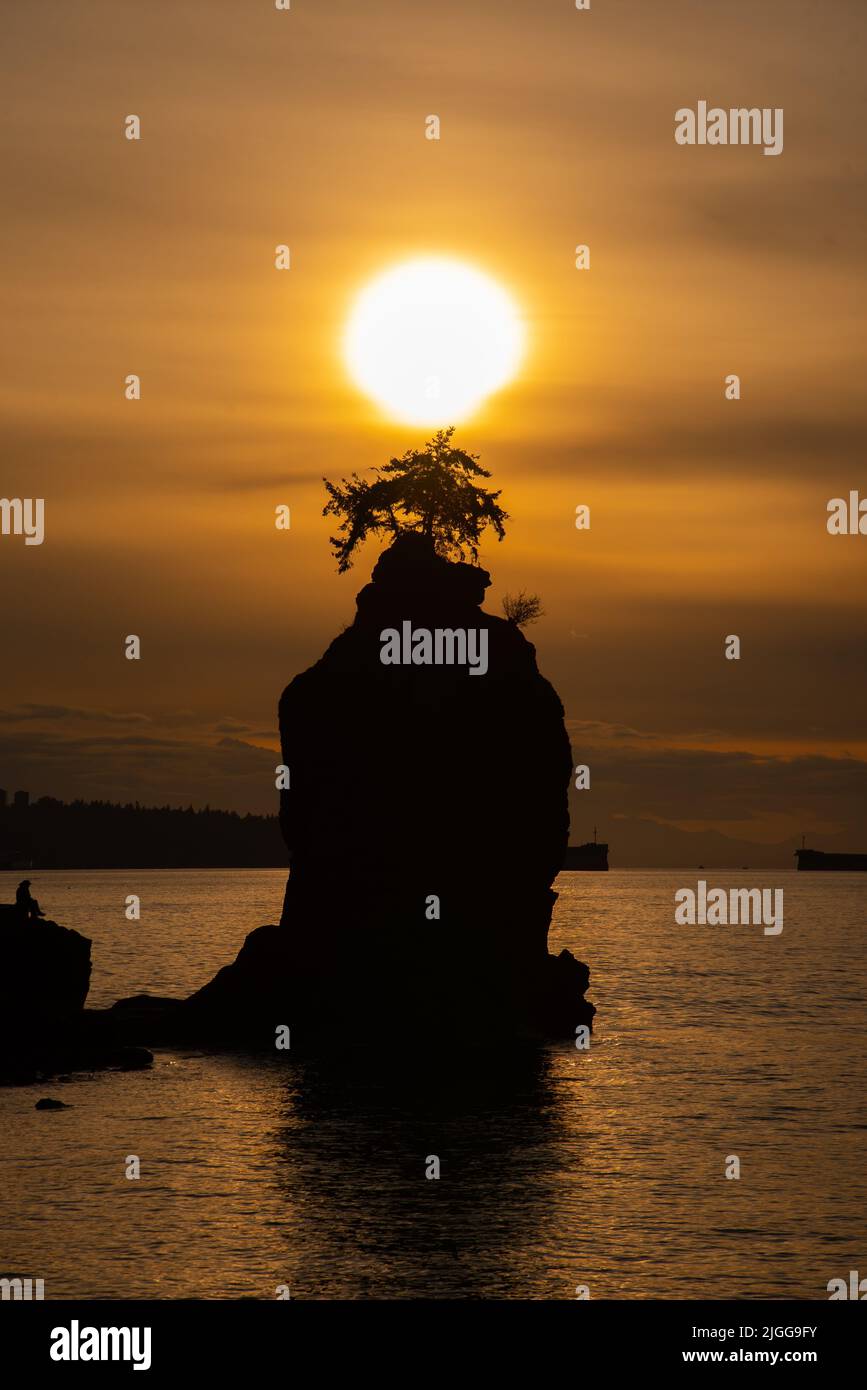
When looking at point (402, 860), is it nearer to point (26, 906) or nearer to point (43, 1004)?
point (26, 906)

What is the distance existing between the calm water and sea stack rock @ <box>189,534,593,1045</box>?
4198 mm

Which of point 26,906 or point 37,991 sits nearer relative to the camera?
point 37,991

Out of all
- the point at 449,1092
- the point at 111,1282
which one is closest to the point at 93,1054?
the point at 449,1092

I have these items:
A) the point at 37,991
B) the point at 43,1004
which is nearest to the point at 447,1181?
the point at 37,991

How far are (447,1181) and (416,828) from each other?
2726 cm

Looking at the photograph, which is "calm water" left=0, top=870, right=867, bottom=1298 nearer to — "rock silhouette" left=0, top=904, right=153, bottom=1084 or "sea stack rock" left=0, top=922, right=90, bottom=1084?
"rock silhouette" left=0, top=904, right=153, bottom=1084

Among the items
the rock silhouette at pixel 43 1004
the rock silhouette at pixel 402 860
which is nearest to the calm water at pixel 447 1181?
the rock silhouette at pixel 43 1004

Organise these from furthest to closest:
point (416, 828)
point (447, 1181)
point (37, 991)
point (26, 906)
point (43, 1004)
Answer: point (416, 828), point (43, 1004), point (26, 906), point (37, 991), point (447, 1181)

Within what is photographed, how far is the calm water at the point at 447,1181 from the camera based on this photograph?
3412 centimetres

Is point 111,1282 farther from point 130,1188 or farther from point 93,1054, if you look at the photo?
point 93,1054

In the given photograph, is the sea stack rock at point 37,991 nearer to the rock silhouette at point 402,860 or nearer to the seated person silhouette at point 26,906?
the rock silhouette at point 402,860

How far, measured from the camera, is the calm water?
34125 millimetres

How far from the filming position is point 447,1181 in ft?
139
